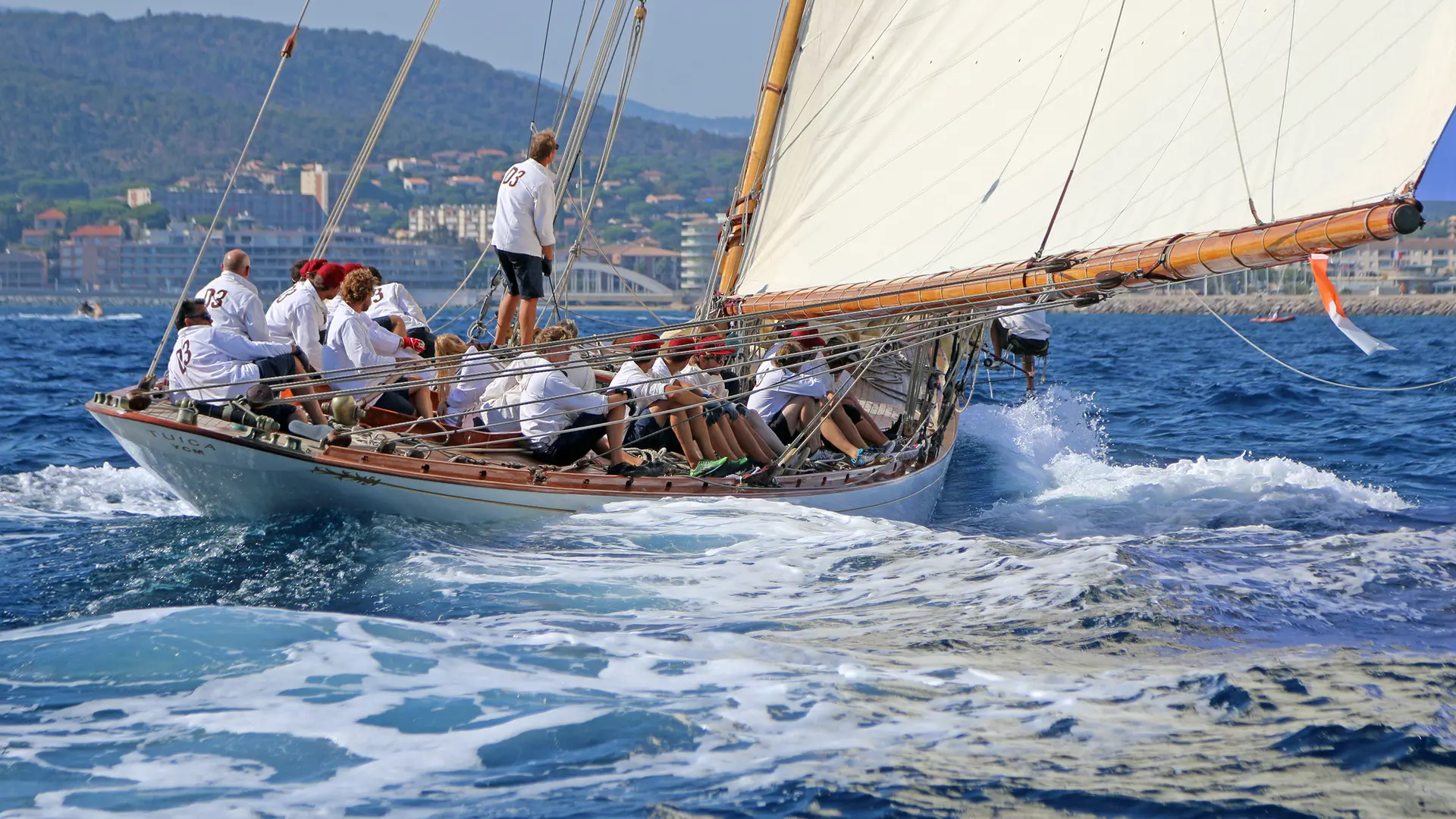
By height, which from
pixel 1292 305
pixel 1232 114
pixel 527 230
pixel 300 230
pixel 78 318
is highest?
pixel 300 230

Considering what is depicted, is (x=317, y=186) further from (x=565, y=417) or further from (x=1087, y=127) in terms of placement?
(x=1087, y=127)

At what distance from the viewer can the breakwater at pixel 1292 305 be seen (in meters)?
76.2

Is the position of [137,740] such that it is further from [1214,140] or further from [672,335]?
[1214,140]

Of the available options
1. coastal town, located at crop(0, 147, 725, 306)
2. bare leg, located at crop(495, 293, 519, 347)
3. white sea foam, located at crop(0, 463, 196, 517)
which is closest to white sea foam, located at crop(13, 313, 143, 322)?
coastal town, located at crop(0, 147, 725, 306)

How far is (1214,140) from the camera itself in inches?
288

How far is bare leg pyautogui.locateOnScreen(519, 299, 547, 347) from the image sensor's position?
9305mm

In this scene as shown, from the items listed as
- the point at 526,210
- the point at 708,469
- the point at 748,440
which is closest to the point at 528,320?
the point at 526,210

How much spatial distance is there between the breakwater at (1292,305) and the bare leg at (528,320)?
218 ft

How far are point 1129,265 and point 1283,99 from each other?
43.3 inches

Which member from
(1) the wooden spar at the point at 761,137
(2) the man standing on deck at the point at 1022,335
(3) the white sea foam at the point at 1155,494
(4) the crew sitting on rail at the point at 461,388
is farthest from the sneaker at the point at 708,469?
(2) the man standing on deck at the point at 1022,335

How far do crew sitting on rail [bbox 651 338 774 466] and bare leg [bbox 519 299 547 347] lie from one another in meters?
1.05

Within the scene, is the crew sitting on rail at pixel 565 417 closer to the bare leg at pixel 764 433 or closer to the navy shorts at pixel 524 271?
the bare leg at pixel 764 433

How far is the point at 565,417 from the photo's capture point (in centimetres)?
818

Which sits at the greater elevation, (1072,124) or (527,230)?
(1072,124)
